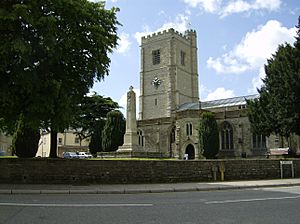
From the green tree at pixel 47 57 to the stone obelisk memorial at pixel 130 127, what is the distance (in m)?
12.7

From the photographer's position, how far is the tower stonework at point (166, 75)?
65.3m

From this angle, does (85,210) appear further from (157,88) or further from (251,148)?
(157,88)

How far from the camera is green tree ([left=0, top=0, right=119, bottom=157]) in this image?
1412 cm

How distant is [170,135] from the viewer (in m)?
54.8

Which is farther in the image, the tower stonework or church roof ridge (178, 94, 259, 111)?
the tower stonework

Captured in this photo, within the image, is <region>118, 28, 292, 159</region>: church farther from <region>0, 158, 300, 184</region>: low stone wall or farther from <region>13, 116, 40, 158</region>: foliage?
<region>0, 158, 300, 184</region>: low stone wall

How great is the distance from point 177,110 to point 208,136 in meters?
19.9

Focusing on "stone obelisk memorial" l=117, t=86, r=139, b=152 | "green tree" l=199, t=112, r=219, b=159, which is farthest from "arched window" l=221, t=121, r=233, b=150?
"stone obelisk memorial" l=117, t=86, r=139, b=152

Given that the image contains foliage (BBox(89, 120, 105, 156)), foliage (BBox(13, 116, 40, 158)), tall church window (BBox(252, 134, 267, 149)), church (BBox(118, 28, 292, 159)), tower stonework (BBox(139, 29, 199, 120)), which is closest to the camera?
foliage (BBox(13, 116, 40, 158))

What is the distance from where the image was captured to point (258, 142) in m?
47.4

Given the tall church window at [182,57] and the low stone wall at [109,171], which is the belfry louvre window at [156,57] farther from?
the low stone wall at [109,171]

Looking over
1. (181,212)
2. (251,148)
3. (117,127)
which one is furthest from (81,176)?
(251,148)

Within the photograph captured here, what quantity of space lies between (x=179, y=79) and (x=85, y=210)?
195ft

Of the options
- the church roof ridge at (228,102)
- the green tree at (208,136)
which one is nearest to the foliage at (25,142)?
the green tree at (208,136)
